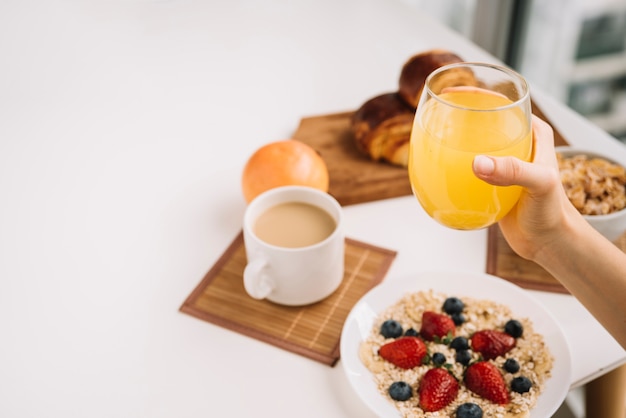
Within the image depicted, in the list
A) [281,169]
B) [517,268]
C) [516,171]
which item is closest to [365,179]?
[281,169]

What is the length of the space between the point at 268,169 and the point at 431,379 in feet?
1.61

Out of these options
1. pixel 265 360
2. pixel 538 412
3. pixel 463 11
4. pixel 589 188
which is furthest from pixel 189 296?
pixel 463 11

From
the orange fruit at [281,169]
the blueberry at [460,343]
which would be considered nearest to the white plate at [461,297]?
the blueberry at [460,343]

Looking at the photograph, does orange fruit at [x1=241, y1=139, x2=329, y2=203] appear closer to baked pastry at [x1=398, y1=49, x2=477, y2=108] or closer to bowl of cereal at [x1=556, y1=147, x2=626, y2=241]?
baked pastry at [x1=398, y1=49, x2=477, y2=108]

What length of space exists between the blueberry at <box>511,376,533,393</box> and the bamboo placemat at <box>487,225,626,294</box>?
0.80 feet

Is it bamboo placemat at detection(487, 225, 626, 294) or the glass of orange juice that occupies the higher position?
the glass of orange juice

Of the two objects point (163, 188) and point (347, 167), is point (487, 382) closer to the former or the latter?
point (347, 167)

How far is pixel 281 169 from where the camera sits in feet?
4.21

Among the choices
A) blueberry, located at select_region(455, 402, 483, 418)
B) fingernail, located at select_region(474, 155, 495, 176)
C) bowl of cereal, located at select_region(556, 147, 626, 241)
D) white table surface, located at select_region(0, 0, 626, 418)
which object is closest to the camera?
fingernail, located at select_region(474, 155, 495, 176)

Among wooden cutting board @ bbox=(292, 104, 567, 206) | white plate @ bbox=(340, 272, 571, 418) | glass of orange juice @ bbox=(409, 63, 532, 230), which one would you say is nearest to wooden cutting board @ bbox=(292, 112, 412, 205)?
wooden cutting board @ bbox=(292, 104, 567, 206)

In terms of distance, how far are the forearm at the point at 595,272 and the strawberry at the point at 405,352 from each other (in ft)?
0.75

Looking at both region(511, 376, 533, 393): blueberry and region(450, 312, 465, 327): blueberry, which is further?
region(450, 312, 465, 327): blueberry

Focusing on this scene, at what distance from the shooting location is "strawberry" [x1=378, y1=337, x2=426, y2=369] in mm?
1027

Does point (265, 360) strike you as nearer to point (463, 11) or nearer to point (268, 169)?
point (268, 169)
